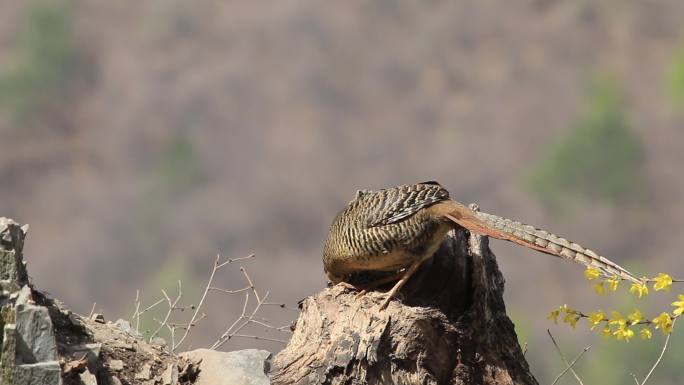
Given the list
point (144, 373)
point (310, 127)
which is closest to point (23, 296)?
point (144, 373)

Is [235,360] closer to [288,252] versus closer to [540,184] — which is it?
[288,252]

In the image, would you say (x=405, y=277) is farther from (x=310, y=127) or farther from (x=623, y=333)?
(x=310, y=127)

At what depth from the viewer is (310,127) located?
47406 millimetres

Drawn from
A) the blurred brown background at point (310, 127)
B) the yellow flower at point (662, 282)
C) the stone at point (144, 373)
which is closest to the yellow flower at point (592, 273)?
the yellow flower at point (662, 282)

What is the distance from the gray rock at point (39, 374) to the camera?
17.8 ft

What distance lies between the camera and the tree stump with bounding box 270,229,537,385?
20.6 ft

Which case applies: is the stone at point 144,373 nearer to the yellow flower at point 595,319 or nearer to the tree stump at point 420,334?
the tree stump at point 420,334

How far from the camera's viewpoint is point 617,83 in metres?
→ 50.7

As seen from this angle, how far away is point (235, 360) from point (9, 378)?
4.40ft

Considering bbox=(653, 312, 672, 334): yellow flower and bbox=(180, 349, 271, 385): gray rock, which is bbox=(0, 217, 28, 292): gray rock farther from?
bbox=(653, 312, 672, 334): yellow flower

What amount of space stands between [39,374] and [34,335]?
18 centimetres

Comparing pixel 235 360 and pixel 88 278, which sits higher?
pixel 88 278

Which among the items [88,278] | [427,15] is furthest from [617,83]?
[88,278]

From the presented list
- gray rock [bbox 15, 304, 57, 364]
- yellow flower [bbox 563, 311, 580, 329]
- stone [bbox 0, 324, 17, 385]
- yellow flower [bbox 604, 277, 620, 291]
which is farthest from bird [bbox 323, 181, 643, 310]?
stone [bbox 0, 324, 17, 385]
